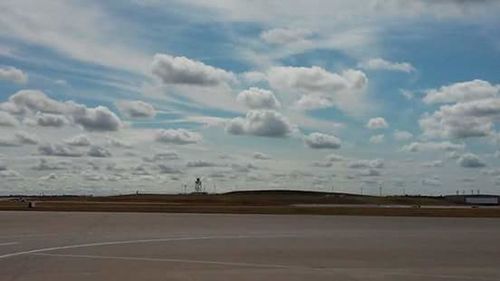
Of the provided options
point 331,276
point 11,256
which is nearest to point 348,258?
point 331,276

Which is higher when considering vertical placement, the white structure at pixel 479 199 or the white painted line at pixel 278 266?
the white structure at pixel 479 199

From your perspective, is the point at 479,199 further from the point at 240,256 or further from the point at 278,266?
the point at 278,266

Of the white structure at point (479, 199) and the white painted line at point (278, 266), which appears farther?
the white structure at point (479, 199)

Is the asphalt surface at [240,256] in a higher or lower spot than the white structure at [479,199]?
lower

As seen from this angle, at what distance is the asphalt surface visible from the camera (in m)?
16.9

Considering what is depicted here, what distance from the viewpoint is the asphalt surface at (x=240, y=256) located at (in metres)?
16.9

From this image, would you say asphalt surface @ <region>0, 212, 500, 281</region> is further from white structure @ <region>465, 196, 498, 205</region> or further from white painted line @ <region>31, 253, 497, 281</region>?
white structure @ <region>465, 196, 498, 205</region>

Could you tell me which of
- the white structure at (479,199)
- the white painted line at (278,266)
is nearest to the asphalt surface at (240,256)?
the white painted line at (278,266)

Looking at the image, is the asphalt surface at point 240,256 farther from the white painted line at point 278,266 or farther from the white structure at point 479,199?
the white structure at point 479,199

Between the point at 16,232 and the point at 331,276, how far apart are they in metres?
18.6

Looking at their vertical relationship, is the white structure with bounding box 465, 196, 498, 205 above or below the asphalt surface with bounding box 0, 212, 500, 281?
above

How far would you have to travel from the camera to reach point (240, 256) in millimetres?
21453

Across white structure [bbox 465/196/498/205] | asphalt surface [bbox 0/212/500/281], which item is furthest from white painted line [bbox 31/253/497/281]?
white structure [bbox 465/196/498/205]

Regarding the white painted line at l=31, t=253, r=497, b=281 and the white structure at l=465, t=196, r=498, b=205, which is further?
the white structure at l=465, t=196, r=498, b=205
